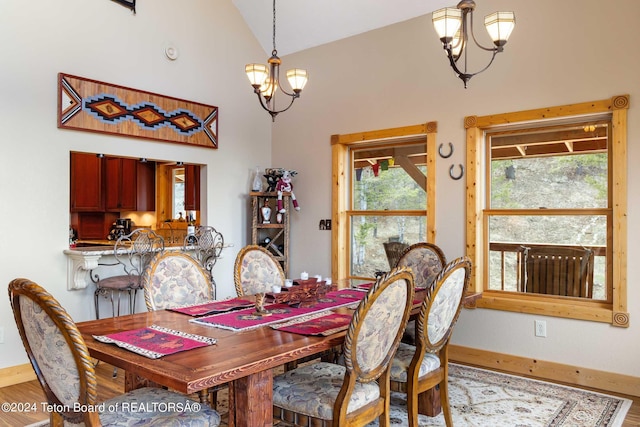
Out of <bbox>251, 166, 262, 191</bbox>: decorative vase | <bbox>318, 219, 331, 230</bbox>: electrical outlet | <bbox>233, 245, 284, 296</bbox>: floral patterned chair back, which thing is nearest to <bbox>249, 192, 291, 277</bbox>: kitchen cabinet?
<bbox>251, 166, 262, 191</bbox>: decorative vase

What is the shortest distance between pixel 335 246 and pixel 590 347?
2.51m

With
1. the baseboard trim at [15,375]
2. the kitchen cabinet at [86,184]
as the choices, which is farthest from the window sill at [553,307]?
the kitchen cabinet at [86,184]

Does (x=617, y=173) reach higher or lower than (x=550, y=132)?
lower

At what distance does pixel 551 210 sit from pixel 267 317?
8.65 feet

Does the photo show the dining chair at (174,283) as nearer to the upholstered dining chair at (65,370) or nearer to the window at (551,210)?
the upholstered dining chair at (65,370)

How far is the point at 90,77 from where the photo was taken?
13.2 feet

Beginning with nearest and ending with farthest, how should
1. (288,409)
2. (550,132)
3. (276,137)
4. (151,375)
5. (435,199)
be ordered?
1. (151,375)
2. (288,409)
3. (550,132)
4. (435,199)
5. (276,137)

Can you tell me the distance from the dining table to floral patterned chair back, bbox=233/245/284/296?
3.62ft

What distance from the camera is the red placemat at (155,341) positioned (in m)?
1.82

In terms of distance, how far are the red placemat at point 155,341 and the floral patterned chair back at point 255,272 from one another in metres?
1.17

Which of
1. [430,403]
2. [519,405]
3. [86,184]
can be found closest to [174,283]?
[430,403]

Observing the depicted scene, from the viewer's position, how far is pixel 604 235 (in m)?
3.59

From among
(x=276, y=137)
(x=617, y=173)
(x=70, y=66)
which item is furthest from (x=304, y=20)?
(x=617, y=173)

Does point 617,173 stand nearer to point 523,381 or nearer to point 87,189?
point 523,381
